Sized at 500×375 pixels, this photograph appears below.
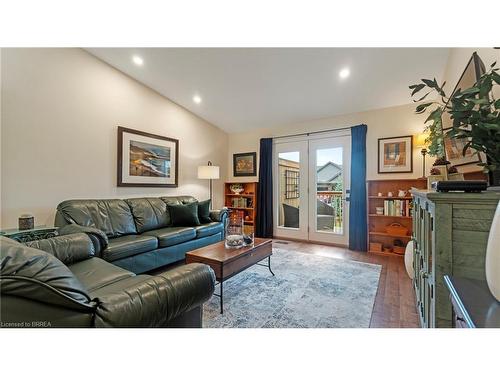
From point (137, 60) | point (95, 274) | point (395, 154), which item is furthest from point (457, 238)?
point (137, 60)

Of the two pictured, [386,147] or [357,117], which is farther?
[357,117]

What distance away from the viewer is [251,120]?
15.5ft

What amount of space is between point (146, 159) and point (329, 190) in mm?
3355

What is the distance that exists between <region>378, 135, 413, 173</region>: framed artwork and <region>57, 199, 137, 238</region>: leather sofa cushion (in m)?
4.08

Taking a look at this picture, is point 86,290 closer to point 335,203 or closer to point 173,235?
point 173,235

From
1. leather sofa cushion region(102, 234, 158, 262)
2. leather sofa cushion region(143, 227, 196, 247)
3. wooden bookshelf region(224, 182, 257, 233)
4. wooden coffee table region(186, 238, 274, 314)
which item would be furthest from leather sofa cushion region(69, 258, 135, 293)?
wooden bookshelf region(224, 182, 257, 233)

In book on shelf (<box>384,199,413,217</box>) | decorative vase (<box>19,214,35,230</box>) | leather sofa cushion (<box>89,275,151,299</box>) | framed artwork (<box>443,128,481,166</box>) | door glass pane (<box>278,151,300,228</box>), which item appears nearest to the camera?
leather sofa cushion (<box>89,275,151,299</box>)

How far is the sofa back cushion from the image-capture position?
2.30ft

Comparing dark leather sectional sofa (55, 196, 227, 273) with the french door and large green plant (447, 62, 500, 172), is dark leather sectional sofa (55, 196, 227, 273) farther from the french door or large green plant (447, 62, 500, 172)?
large green plant (447, 62, 500, 172)
